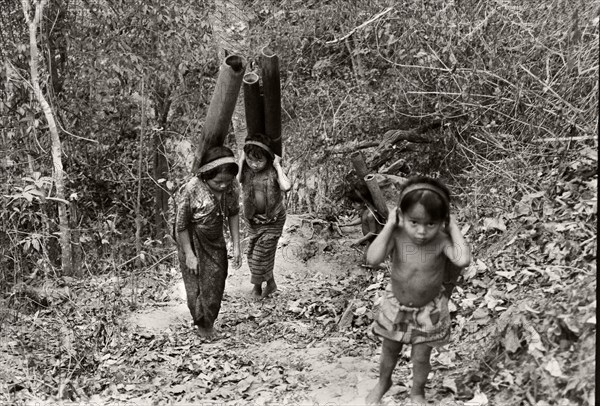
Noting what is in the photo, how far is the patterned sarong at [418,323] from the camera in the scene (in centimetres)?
452

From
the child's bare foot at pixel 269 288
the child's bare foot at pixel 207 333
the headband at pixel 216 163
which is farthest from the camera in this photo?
the child's bare foot at pixel 269 288

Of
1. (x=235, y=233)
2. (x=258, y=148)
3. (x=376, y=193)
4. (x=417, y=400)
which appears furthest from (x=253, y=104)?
(x=417, y=400)

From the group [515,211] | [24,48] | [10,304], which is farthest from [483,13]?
[10,304]

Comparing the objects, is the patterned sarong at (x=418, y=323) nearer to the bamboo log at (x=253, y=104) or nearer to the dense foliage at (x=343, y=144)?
the dense foliage at (x=343, y=144)

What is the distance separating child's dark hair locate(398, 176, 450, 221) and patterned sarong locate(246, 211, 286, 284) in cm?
352

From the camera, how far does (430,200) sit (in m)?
4.29

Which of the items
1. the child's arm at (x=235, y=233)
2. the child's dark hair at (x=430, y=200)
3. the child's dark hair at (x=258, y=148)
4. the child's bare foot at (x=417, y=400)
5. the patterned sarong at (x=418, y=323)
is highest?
the child's dark hair at (x=258, y=148)

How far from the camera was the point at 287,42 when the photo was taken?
440 inches

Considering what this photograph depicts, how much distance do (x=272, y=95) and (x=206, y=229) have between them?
5.07 ft

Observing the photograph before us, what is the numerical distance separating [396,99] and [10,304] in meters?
5.22

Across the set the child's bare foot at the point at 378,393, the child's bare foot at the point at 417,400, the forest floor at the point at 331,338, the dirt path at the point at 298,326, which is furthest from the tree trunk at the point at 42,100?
the child's bare foot at the point at 417,400

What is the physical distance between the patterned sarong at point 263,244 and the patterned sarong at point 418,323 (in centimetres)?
329

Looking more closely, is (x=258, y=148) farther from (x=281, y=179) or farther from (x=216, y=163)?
(x=216, y=163)

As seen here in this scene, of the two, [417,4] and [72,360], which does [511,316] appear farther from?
[417,4]
